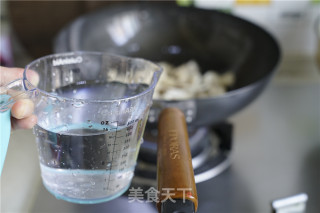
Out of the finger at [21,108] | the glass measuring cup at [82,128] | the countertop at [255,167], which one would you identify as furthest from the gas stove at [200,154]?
the finger at [21,108]

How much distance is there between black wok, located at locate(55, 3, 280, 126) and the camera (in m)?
0.79

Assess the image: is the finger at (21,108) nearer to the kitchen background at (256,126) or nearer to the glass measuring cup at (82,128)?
the glass measuring cup at (82,128)

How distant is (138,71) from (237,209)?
0.27 meters

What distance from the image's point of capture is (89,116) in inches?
17.7

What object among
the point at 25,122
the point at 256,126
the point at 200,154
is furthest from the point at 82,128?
the point at 256,126

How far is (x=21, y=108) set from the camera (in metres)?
0.43

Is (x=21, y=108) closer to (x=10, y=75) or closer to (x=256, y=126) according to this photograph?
(x=10, y=75)

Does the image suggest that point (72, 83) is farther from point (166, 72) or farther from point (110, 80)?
point (166, 72)

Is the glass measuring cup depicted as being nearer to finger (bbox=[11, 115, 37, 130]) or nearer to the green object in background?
finger (bbox=[11, 115, 37, 130])

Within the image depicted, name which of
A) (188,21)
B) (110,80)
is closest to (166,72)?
(188,21)

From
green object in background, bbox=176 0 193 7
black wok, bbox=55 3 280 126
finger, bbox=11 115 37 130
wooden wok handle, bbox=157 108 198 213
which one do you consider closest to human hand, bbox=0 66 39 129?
finger, bbox=11 115 37 130

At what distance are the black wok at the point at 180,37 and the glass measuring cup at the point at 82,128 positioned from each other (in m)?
0.22

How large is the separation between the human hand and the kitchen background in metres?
0.20

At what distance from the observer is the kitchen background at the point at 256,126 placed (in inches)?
26.2
